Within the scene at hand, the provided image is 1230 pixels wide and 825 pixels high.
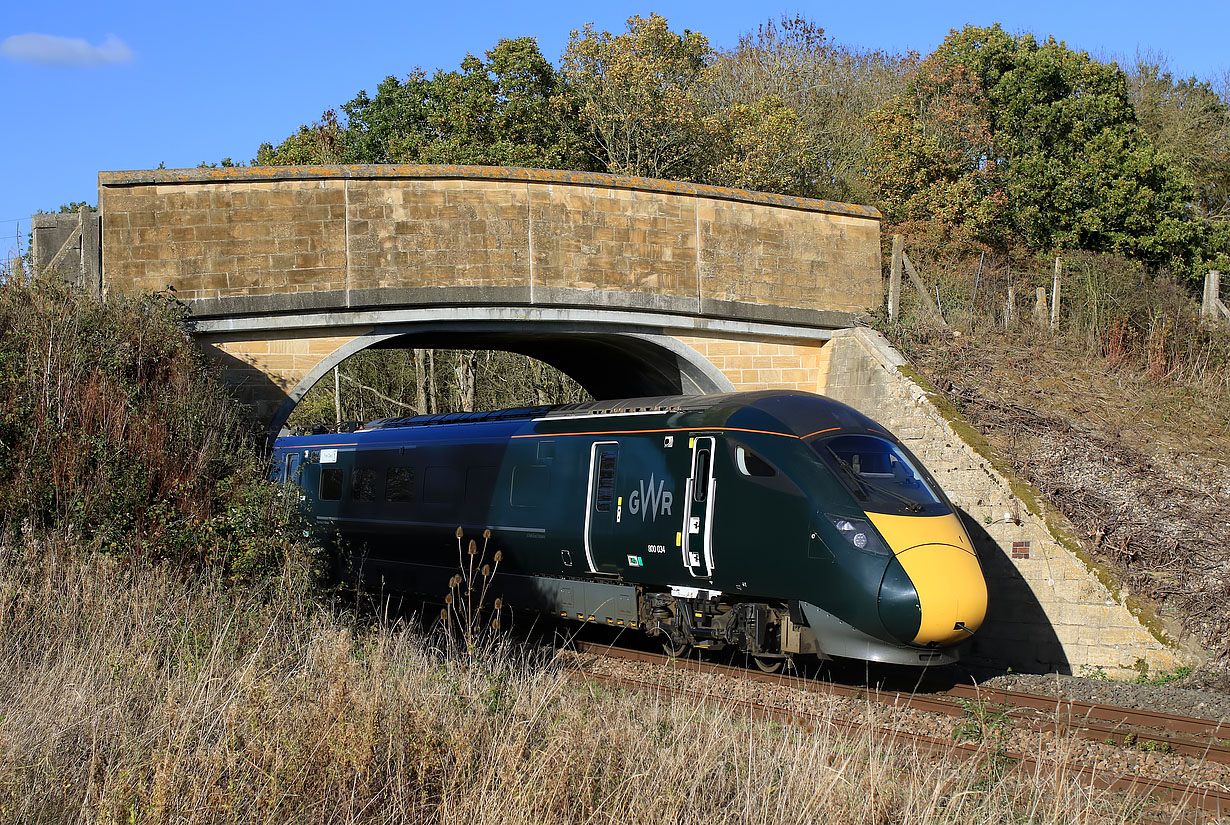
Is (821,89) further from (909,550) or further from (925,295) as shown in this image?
(909,550)

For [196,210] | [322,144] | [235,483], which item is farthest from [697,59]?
[235,483]

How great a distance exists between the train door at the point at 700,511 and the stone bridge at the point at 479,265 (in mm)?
5123

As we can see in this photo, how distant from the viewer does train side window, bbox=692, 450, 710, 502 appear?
33.0ft

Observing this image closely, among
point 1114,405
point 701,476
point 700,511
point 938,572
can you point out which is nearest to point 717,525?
point 700,511

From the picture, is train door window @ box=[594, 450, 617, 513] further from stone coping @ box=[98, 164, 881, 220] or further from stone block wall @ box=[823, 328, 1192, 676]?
stone coping @ box=[98, 164, 881, 220]

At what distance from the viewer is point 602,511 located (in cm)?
1104

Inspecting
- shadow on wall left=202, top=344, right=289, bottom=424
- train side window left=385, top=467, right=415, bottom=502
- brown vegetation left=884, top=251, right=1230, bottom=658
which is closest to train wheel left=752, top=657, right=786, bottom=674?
brown vegetation left=884, top=251, right=1230, bottom=658

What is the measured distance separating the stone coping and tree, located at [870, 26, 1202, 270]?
8.95 m

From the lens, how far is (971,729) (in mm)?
7320

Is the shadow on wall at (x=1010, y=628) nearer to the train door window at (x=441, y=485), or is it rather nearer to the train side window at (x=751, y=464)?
the train side window at (x=751, y=464)

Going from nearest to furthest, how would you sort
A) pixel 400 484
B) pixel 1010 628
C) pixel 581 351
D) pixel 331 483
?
pixel 1010 628 < pixel 400 484 < pixel 331 483 < pixel 581 351

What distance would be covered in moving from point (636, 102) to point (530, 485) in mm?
15237

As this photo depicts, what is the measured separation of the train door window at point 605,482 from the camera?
36.1 ft

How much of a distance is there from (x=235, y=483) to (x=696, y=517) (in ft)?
13.9
